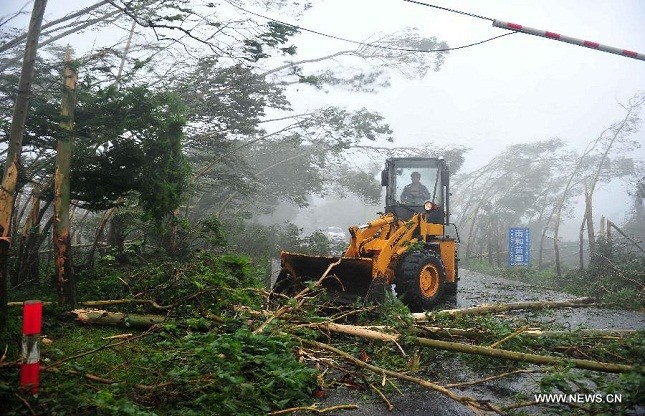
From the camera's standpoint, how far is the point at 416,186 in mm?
9406

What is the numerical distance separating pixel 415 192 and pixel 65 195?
22.3 ft

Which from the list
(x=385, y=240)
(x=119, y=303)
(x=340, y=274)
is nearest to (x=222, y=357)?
(x=119, y=303)

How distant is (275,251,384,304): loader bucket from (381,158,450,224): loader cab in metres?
2.59

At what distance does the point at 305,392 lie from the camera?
4090mm

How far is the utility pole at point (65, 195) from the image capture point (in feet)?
21.3

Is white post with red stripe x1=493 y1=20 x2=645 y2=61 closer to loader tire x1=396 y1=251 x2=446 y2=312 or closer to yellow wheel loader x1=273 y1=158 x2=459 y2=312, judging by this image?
yellow wheel loader x1=273 y1=158 x2=459 y2=312

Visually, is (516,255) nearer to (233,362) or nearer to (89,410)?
(233,362)

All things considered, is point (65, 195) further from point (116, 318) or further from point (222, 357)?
point (222, 357)

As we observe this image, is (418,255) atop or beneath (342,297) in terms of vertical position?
atop

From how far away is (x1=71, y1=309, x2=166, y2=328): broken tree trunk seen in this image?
18.7ft

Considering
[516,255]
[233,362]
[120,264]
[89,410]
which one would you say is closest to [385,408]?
[233,362]

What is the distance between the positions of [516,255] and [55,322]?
16.6m

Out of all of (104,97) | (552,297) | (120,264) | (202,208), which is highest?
(104,97)

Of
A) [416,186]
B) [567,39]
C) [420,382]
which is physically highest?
[567,39]
